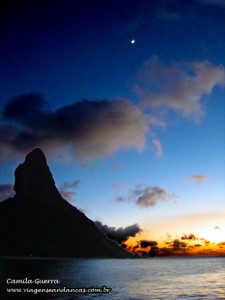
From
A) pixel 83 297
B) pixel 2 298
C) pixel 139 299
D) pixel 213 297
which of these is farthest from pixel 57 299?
pixel 213 297

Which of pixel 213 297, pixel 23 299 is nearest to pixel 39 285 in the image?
pixel 23 299

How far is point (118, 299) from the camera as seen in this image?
50438mm

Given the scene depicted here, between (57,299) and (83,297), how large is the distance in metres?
4.33

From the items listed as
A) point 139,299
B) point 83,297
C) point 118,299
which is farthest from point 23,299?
point 139,299

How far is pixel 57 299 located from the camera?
151ft

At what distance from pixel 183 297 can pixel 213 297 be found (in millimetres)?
4672

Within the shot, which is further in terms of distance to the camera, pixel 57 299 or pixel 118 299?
pixel 118 299

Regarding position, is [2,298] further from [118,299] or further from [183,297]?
[183,297]

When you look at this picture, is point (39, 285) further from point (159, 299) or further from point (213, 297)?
point (213, 297)

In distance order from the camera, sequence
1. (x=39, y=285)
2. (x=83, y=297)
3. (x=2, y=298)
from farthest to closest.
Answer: (x=39, y=285) → (x=83, y=297) → (x=2, y=298)

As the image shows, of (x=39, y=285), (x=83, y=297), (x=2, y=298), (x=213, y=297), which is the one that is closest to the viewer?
(x=2, y=298)

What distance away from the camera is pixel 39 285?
65125 millimetres

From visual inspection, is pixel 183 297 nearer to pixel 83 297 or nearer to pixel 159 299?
pixel 159 299

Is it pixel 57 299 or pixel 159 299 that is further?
pixel 159 299
